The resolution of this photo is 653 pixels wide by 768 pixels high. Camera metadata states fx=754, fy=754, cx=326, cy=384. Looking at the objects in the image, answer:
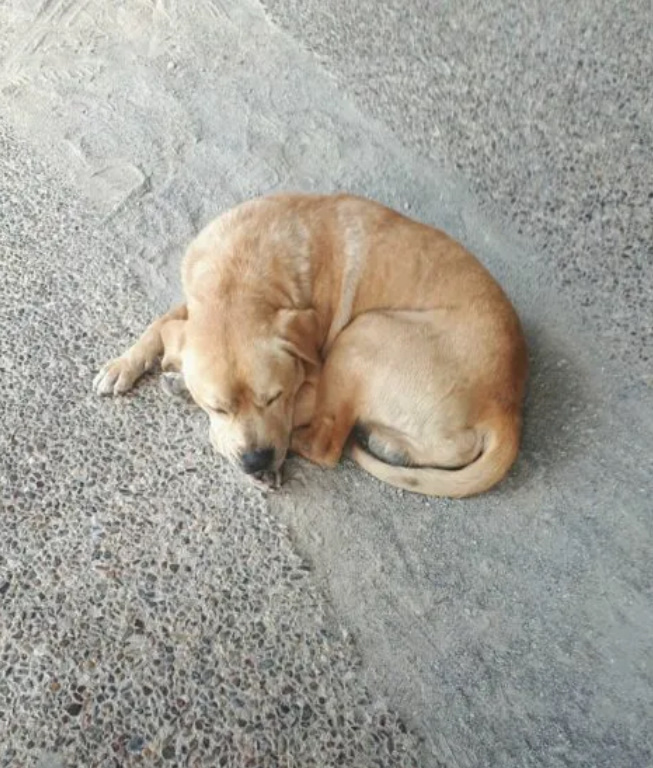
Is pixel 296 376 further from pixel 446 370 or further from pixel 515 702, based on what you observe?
pixel 515 702

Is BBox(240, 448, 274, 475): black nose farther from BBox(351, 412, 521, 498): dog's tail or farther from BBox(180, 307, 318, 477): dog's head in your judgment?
BBox(351, 412, 521, 498): dog's tail

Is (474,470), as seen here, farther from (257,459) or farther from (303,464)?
(257,459)

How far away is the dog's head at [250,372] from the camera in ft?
8.80

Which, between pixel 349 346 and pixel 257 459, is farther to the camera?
pixel 349 346

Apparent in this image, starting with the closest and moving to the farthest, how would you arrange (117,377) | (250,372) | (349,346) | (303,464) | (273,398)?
(250,372) < (273,398) < (349,346) < (303,464) < (117,377)

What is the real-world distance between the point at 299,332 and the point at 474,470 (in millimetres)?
841

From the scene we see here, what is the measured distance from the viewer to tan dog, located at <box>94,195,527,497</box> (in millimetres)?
2768

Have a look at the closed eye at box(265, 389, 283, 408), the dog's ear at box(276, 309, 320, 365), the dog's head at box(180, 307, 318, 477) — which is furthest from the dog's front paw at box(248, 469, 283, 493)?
the dog's ear at box(276, 309, 320, 365)

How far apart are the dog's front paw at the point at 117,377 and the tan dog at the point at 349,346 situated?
25 cm

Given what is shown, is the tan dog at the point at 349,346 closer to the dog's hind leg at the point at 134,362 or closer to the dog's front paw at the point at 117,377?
the dog's hind leg at the point at 134,362

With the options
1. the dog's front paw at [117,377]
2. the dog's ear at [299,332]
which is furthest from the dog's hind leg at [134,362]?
the dog's ear at [299,332]

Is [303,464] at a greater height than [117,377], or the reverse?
[303,464]

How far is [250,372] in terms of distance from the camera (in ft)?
8.80

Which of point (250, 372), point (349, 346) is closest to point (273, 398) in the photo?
point (250, 372)
